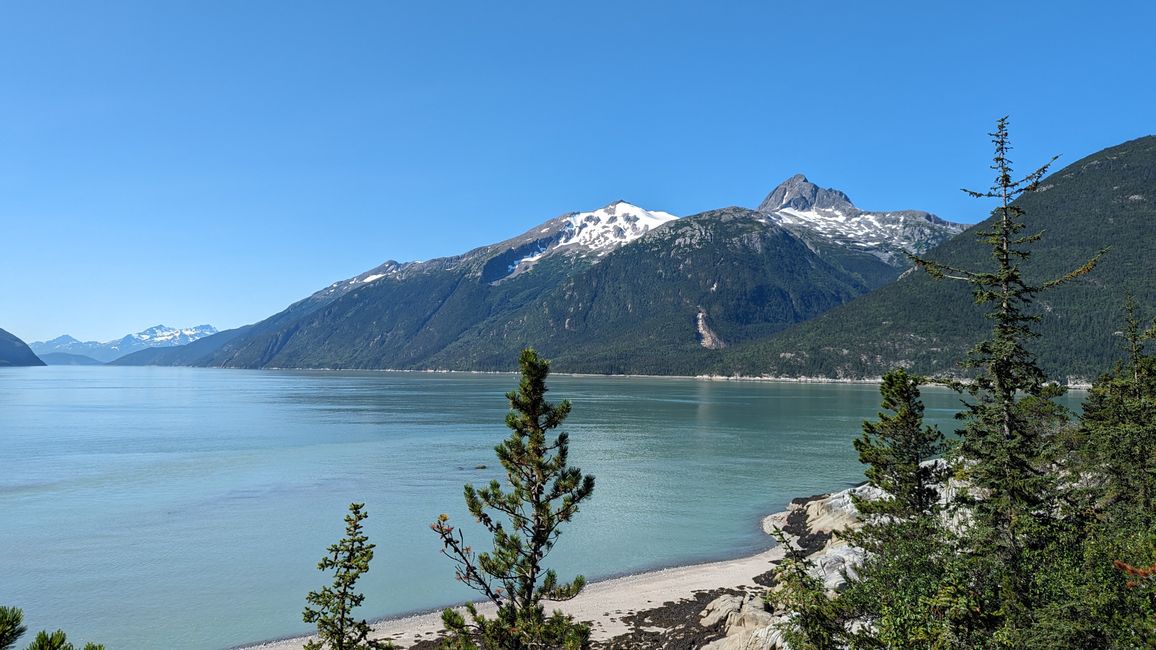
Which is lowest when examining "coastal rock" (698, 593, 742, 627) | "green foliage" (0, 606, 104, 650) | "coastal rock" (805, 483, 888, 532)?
"coastal rock" (805, 483, 888, 532)

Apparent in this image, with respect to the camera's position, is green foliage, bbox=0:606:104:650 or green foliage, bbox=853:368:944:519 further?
green foliage, bbox=853:368:944:519

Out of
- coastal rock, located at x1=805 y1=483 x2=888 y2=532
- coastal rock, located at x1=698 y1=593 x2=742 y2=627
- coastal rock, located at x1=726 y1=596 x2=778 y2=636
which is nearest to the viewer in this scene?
coastal rock, located at x1=726 y1=596 x2=778 y2=636

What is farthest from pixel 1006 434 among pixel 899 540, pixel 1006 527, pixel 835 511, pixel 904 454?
pixel 835 511

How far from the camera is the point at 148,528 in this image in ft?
176

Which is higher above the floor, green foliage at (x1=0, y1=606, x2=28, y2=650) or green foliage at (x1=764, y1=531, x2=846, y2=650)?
green foliage at (x1=0, y1=606, x2=28, y2=650)

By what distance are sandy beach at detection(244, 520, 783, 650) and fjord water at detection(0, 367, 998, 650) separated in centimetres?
208

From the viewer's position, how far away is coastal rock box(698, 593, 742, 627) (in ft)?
93.9

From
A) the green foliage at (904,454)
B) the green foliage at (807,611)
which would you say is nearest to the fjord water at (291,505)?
the green foliage at (904,454)

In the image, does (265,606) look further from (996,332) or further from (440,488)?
(996,332)

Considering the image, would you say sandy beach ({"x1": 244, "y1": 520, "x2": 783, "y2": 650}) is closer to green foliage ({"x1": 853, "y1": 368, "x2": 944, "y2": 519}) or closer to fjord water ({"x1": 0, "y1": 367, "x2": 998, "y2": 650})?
fjord water ({"x1": 0, "y1": 367, "x2": 998, "y2": 650})

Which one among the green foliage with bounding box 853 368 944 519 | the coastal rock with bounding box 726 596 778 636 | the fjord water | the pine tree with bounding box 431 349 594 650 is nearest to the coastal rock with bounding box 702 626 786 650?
the coastal rock with bounding box 726 596 778 636

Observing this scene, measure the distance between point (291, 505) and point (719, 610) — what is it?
48.8 metres

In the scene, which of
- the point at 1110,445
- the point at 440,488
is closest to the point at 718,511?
the point at 440,488

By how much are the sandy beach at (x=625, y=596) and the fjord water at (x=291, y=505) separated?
2083 millimetres
